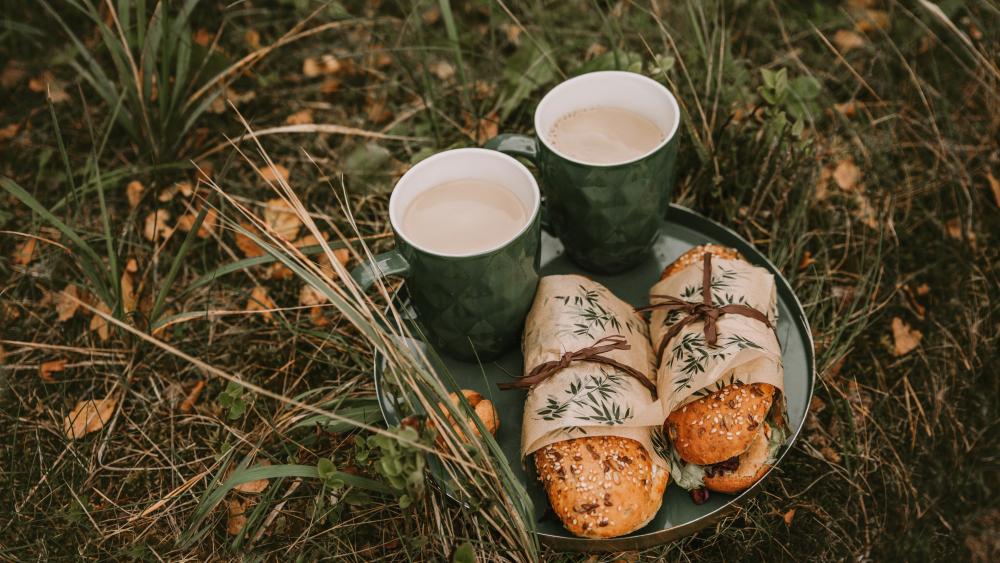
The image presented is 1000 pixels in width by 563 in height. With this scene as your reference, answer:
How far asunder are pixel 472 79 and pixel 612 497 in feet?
5.13

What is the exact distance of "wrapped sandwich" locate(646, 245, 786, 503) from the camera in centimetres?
134

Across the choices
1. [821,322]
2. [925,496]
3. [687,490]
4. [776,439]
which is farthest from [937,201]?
[687,490]

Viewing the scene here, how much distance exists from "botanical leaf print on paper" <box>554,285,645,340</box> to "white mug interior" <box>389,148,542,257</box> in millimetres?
170

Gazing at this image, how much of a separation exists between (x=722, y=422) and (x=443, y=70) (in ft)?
5.61

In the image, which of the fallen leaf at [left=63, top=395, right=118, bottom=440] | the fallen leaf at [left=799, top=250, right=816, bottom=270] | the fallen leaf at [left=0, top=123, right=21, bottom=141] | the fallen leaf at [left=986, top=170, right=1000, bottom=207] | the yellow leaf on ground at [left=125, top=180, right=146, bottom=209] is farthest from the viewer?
the fallen leaf at [left=0, top=123, right=21, bottom=141]

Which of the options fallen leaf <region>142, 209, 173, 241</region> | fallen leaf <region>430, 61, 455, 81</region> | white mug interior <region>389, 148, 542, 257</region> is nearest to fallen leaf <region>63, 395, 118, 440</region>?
fallen leaf <region>142, 209, 173, 241</region>

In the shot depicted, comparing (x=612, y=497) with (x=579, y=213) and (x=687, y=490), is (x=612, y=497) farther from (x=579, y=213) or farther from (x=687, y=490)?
(x=579, y=213)

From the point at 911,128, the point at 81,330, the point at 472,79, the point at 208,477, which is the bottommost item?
the point at 81,330

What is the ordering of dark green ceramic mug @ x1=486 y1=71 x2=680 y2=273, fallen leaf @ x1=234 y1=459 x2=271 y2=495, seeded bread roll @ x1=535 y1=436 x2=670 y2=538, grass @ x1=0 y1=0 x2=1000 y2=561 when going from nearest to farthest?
1. seeded bread roll @ x1=535 y1=436 x2=670 y2=538
2. dark green ceramic mug @ x1=486 y1=71 x2=680 y2=273
3. grass @ x1=0 y1=0 x2=1000 y2=561
4. fallen leaf @ x1=234 y1=459 x2=271 y2=495

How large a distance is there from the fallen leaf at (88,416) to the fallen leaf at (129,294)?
230mm

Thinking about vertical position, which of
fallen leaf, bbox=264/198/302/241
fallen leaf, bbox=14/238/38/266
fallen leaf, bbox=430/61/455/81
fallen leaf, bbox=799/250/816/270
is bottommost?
fallen leaf, bbox=14/238/38/266

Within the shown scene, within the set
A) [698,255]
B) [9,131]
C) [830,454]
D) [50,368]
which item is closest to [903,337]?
[830,454]

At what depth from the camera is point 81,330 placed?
2049 mm

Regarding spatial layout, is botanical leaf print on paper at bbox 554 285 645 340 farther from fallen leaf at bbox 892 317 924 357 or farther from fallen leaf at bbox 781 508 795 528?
fallen leaf at bbox 892 317 924 357
